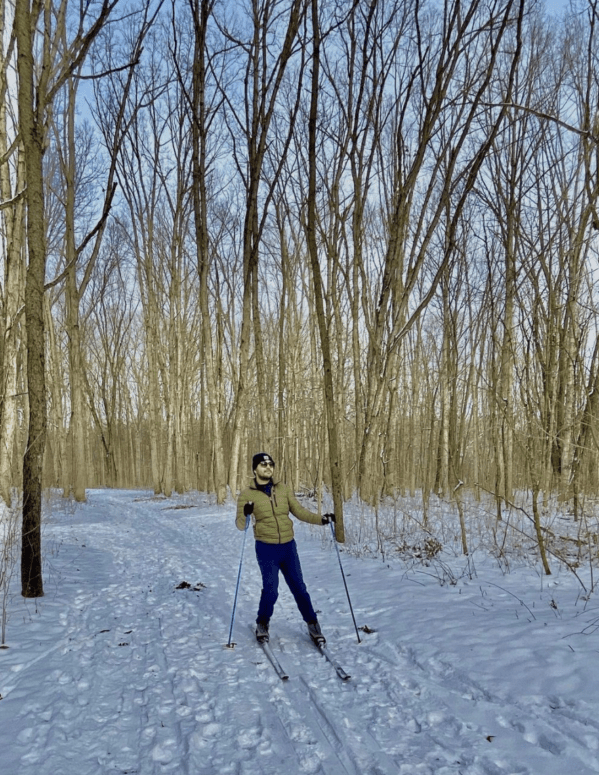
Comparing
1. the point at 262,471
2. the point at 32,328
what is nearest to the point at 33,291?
the point at 32,328

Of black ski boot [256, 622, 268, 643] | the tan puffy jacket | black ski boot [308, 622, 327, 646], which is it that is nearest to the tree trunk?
the tan puffy jacket

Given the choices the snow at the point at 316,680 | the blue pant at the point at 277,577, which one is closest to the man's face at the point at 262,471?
the blue pant at the point at 277,577

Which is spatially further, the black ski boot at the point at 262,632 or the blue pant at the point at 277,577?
the blue pant at the point at 277,577

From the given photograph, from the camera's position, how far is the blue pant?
4.57 meters

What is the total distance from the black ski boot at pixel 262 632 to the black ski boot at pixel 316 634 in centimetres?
39

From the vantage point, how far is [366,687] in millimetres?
3539

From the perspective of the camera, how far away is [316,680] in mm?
3648

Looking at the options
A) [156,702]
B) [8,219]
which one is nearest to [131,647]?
[156,702]

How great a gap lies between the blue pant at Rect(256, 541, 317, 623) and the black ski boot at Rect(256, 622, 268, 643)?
3 centimetres

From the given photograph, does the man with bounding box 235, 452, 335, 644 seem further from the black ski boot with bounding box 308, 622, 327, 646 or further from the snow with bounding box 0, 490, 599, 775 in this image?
the snow with bounding box 0, 490, 599, 775

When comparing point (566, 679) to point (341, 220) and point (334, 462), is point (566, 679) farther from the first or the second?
point (341, 220)

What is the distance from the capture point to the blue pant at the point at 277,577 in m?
4.57

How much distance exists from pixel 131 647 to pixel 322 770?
2.38 m

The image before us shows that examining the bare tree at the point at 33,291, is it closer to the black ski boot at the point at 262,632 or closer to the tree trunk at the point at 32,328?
the tree trunk at the point at 32,328
